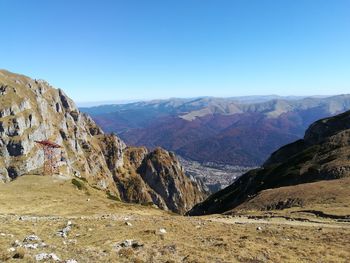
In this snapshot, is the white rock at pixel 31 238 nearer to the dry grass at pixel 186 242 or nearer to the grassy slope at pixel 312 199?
the dry grass at pixel 186 242

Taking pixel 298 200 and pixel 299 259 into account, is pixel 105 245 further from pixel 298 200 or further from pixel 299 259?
pixel 298 200

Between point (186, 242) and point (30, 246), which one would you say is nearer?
point (30, 246)

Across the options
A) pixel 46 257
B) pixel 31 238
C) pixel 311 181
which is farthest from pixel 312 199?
pixel 46 257

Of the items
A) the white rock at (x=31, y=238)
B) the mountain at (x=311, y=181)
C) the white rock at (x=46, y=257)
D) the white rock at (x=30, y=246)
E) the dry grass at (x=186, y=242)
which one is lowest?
the mountain at (x=311, y=181)

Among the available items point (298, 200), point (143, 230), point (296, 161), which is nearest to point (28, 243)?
point (143, 230)

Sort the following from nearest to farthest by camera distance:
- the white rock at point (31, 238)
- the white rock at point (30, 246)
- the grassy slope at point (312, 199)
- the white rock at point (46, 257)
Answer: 1. the white rock at point (46, 257)
2. the white rock at point (30, 246)
3. the white rock at point (31, 238)
4. the grassy slope at point (312, 199)

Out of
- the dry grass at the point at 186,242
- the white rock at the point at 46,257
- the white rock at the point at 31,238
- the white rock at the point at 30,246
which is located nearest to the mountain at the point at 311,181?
the dry grass at the point at 186,242

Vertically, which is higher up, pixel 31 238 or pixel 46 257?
pixel 46 257

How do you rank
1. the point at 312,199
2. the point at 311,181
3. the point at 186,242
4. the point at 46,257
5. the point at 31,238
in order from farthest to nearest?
the point at 311,181 < the point at 312,199 < the point at 186,242 < the point at 31,238 < the point at 46,257

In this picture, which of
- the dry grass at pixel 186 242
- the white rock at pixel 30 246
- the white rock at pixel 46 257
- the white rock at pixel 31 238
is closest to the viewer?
the white rock at pixel 46 257

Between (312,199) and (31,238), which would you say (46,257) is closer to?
(31,238)

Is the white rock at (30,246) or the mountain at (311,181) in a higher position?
the white rock at (30,246)
